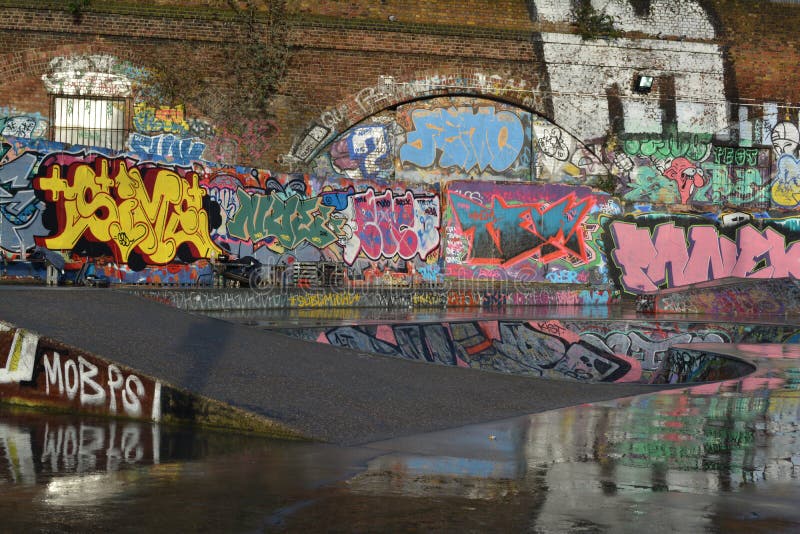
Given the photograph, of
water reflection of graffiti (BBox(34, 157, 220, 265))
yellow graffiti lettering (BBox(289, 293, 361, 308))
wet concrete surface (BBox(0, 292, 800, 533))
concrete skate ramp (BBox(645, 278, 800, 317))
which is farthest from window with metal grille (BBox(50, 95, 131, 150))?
wet concrete surface (BBox(0, 292, 800, 533))

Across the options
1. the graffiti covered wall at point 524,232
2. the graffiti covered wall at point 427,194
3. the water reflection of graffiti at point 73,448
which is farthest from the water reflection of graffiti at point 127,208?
the water reflection of graffiti at point 73,448

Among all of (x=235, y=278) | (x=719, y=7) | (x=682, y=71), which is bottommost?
(x=235, y=278)

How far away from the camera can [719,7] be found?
28.0 m

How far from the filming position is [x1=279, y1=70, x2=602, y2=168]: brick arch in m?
24.9

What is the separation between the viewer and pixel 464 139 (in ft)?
86.5

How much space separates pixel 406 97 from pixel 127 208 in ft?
24.1

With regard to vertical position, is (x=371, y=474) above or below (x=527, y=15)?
below

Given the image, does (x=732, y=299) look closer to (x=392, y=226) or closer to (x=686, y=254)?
(x=686, y=254)

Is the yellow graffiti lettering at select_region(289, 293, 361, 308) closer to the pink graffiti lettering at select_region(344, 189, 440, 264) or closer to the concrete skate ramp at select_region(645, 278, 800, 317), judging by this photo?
the pink graffiti lettering at select_region(344, 189, 440, 264)

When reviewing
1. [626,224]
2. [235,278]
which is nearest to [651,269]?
[626,224]

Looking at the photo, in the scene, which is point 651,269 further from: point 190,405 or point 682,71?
point 190,405

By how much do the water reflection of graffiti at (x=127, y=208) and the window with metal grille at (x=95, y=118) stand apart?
1.69 metres

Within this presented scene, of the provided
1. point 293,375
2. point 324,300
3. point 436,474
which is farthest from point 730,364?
point 324,300

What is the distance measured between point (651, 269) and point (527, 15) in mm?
7277
